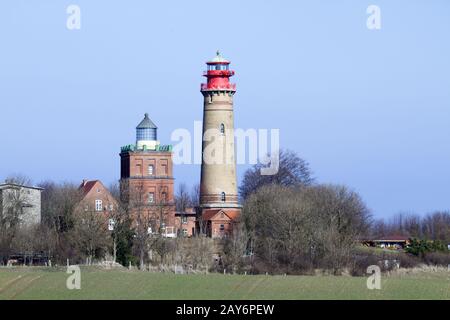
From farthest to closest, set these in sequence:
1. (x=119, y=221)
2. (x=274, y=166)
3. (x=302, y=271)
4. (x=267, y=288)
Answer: (x=274, y=166) < (x=119, y=221) < (x=302, y=271) < (x=267, y=288)

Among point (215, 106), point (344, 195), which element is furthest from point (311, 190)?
point (215, 106)

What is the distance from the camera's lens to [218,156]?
107 meters

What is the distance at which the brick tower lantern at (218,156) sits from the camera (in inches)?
4176

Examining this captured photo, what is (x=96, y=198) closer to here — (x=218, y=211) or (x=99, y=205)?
(x=99, y=205)

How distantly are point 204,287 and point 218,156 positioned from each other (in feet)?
136

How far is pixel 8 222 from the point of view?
317ft

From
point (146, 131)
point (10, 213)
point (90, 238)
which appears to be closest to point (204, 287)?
point (90, 238)

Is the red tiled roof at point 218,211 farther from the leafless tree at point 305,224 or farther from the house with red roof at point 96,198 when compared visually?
the house with red roof at point 96,198

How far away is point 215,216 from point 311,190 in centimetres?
784

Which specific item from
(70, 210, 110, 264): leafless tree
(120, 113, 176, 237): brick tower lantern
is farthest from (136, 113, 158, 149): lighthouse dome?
(70, 210, 110, 264): leafless tree

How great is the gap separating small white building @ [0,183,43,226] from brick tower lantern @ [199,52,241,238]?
1162cm

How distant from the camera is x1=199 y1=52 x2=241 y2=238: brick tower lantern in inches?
4176

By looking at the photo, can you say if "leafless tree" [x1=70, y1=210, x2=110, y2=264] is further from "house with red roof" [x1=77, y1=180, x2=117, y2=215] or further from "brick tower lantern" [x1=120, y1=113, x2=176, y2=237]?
"brick tower lantern" [x1=120, y1=113, x2=176, y2=237]
